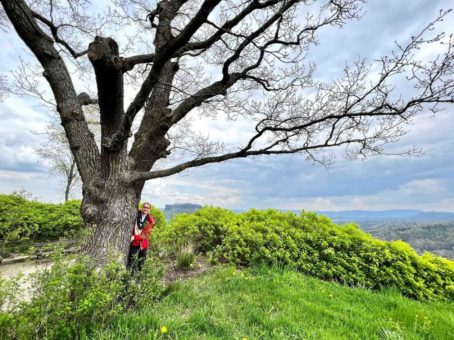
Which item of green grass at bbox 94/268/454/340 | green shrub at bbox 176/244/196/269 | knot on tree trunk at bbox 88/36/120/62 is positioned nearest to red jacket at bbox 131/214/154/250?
green shrub at bbox 176/244/196/269

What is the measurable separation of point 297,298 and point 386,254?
119 inches

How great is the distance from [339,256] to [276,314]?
312 centimetres

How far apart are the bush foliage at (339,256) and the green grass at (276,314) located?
620 millimetres

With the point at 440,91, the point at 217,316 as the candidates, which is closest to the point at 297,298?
the point at 217,316

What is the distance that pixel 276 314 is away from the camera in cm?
332

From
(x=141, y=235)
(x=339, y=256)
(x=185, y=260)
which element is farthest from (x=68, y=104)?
(x=339, y=256)

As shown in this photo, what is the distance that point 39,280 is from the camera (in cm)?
236

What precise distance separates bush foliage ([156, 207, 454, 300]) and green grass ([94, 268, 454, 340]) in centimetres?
62

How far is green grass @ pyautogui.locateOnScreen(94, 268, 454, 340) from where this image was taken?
9.00ft

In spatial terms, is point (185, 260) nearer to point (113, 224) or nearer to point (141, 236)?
point (141, 236)

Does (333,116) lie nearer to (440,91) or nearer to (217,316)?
(440,91)

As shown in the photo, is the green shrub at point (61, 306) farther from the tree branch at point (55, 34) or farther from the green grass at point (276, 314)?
the tree branch at point (55, 34)

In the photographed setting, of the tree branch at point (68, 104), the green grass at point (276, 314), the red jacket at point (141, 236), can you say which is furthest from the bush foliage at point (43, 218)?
the green grass at point (276, 314)

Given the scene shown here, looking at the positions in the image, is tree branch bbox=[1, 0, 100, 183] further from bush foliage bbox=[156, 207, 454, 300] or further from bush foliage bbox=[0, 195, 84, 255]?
bush foliage bbox=[0, 195, 84, 255]
